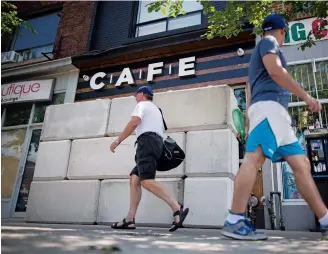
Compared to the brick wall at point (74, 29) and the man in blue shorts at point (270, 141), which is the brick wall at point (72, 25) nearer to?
the brick wall at point (74, 29)

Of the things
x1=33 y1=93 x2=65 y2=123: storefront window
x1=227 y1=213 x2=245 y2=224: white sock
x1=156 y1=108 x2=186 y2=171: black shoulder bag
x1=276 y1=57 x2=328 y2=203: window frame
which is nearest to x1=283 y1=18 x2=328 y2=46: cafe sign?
x1=276 y1=57 x2=328 y2=203: window frame

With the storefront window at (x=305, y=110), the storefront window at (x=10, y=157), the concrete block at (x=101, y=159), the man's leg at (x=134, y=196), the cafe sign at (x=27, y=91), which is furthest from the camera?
the cafe sign at (x=27, y=91)

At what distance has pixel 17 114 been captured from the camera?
37.4ft

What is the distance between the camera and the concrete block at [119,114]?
5242mm

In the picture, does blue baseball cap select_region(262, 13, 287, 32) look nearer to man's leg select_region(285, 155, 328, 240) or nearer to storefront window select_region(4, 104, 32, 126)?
man's leg select_region(285, 155, 328, 240)

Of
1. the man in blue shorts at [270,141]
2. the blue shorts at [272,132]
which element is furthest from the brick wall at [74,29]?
the blue shorts at [272,132]

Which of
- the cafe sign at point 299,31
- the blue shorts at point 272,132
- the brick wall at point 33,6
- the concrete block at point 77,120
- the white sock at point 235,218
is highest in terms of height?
the brick wall at point 33,6

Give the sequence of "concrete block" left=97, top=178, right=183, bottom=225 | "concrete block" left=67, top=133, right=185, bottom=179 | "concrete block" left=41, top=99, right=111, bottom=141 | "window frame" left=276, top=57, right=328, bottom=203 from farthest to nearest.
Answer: "window frame" left=276, top=57, right=328, bottom=203, "concrete block" left=41, top=99, right=111, bottom=141, "concrete block" left=67, top=133, right=185, bottom=179, "concrete block" left=97, top=178, right=183, bottom=225

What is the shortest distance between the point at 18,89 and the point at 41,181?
6863mm

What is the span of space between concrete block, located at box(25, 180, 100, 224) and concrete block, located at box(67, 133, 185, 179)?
7.0 inches

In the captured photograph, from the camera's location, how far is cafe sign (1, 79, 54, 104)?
1079cm

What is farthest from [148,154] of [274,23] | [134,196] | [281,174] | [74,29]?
[74,29]

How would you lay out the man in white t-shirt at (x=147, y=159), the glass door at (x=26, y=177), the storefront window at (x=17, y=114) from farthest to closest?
the storefront window at (x=17, y=114)
the glass door at (x=26, y=177)
the man in white t-shirt at (x=147, y=159)

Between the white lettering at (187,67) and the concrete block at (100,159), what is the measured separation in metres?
4.39
